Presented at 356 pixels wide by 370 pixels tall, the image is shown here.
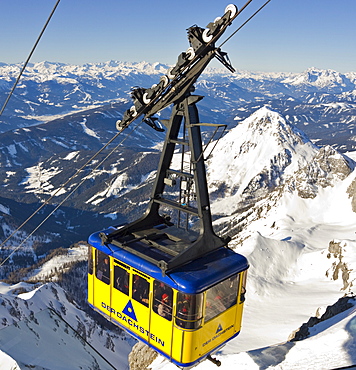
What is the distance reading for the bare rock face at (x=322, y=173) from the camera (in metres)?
155

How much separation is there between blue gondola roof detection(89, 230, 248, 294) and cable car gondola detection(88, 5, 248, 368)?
4 cm

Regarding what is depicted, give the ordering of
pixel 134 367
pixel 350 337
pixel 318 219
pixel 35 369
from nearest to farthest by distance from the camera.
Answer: pixel 350 337 → pixel 35 369 → pixel 134 367 → pixel 318 219

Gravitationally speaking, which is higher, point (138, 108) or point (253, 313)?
point (138, 108)

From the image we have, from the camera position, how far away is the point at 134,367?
4609 cm

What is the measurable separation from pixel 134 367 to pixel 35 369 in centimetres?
1774

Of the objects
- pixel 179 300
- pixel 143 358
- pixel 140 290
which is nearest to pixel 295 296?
pixel 143 358

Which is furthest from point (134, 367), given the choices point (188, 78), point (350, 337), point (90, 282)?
point (188, 78)

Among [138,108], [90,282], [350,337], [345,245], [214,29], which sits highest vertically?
[214,29]

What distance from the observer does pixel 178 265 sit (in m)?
13.5

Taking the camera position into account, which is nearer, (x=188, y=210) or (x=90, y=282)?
(x=188, y=210)

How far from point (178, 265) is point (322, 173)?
160m

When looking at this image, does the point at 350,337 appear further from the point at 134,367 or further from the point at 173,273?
the point at 134,367

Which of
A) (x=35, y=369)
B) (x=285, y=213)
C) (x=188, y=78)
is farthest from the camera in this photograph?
(x=285, y=213)

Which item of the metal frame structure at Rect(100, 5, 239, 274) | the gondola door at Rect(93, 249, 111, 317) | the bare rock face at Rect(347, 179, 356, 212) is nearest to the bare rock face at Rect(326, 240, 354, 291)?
the metal frame structure at Rect(100, 5, 239, 274)
